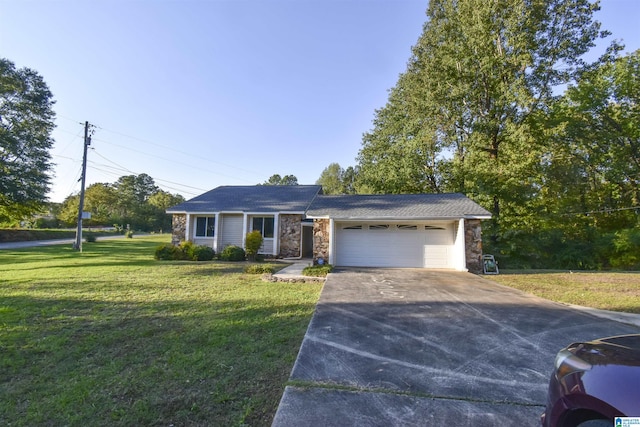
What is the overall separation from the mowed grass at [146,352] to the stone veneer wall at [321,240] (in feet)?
14.9

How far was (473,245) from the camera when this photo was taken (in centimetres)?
1139

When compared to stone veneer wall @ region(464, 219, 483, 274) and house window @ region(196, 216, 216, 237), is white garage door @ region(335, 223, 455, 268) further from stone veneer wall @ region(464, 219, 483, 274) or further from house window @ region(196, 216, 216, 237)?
house window @ region(196, 216, 216, 237)

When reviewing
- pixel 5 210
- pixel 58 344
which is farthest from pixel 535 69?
pixel 5 210

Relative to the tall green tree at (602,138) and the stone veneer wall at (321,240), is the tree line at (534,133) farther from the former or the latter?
the stone veneer wall at (321,240)

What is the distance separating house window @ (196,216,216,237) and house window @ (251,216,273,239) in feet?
7.62

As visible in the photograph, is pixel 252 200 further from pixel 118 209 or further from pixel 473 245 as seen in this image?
pixel 118 209

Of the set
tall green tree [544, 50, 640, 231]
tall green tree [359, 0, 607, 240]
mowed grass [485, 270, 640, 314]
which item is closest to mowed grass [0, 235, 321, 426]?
mowed grass [485, 270, 640, 314]

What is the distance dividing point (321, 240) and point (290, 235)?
3301 millimetres

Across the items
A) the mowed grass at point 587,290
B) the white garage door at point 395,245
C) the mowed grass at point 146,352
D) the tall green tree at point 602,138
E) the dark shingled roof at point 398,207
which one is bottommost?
the mowed grass at point 146,352

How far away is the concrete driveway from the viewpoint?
8.29 ft

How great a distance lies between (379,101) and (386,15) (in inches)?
486

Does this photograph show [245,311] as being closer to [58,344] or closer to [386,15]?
[58,344]

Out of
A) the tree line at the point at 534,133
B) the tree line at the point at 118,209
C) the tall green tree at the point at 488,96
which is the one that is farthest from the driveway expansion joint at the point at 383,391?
the tree line at the point at 118,209

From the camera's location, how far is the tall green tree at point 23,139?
834 inches
